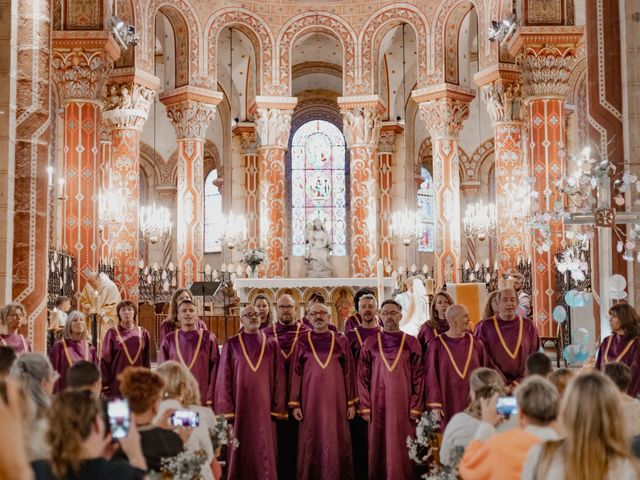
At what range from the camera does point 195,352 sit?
28.1 ft

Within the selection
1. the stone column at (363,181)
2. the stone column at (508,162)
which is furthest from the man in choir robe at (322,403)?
the stone column at (363,181)

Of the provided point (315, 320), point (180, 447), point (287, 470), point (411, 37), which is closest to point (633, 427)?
point (180, 447)

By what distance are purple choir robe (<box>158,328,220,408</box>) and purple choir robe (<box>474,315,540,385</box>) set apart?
2.57 meters

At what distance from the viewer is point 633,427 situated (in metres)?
5.05

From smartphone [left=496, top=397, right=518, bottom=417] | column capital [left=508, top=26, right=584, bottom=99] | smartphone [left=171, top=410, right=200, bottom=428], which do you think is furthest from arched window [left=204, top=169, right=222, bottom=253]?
smartphone [left=496, top=397, right=518, bottom=417]

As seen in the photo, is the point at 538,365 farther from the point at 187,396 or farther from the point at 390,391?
the point at 390,391

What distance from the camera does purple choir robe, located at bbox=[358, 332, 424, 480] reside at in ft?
27.1

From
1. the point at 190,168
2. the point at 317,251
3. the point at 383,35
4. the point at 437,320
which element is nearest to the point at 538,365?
the point at 437,320

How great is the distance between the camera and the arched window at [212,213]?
2931 cm

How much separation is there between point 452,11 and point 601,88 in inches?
424

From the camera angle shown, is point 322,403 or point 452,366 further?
point 322,403

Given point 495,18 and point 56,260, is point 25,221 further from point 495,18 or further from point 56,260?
point 495,18

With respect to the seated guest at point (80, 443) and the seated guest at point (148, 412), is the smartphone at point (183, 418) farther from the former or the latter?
the seated guest at point (80, 443)

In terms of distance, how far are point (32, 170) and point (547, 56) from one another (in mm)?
10277
